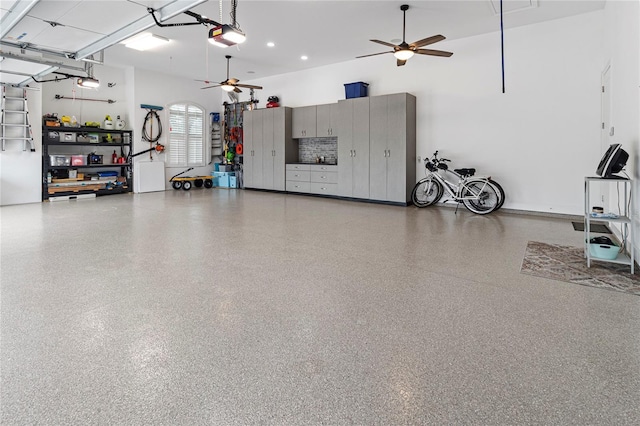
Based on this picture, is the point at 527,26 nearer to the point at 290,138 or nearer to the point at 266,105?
the point at 290,138

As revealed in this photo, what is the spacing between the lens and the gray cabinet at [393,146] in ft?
26.2

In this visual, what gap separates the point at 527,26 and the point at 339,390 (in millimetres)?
7625

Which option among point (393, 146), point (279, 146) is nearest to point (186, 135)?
point (279, 146)

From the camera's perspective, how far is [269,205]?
8.14 m

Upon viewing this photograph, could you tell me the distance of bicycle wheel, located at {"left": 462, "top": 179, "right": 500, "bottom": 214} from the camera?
23.5 feet

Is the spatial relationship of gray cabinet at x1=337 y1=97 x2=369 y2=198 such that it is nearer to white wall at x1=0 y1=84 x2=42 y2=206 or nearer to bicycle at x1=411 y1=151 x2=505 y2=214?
bicycle at x1=411 y1=151 x2=505 y2=214

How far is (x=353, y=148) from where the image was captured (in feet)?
29.0

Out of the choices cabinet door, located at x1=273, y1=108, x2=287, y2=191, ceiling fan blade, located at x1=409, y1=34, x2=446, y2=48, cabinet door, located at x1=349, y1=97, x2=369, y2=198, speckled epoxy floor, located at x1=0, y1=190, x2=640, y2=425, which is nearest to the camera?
speckled epoxy floor, located at x1=0, y1=190, x2=640, y2=425

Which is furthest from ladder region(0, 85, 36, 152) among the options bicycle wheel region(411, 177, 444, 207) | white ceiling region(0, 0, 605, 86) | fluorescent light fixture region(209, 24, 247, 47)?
bicycle wheel region(411, 177, 444, 207)

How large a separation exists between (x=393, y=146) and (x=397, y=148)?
107 mm

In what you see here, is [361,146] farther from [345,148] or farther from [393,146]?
[393,146]

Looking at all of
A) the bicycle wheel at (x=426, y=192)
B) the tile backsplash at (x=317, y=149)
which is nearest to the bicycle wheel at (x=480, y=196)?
the bicycle wheel at (x=426, y=192)

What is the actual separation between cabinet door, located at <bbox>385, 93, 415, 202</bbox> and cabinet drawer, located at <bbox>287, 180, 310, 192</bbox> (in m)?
2.49

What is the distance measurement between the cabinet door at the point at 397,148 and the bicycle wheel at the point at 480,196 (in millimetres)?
1279
